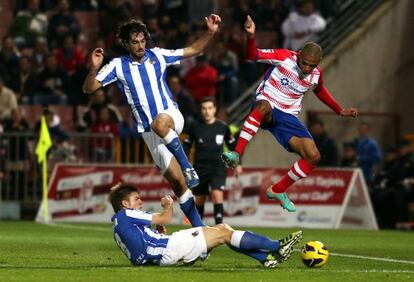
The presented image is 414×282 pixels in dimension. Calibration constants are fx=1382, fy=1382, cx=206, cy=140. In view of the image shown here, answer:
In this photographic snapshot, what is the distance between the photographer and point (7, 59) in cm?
2866

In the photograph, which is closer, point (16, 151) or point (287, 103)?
point (287, 103)

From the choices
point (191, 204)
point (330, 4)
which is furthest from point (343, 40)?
point (191, 204)

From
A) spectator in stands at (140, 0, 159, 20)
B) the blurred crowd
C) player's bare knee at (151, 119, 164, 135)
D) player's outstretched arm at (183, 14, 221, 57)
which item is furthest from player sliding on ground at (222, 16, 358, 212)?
spectator in stands at (140, 0, 159, 20)

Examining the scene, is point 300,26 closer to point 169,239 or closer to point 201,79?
point 201,79

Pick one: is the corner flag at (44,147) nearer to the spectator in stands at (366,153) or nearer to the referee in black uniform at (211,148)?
the referee in black uniform at (211,148)

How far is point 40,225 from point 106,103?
3.83 m

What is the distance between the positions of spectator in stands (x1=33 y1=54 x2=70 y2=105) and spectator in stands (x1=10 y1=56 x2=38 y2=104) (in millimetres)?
129

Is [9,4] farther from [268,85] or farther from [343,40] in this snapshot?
[268,85]

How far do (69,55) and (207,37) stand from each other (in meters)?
13.6

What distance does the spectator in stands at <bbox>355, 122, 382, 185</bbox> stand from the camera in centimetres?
2784

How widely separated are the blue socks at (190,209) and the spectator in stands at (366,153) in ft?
40.6

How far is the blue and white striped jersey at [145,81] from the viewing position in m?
16.0

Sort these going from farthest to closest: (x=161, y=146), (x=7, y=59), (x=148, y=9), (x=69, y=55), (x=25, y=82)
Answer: (x=148, y=9), (x=69, y=55), (x=7, y=59), (x=25, y=82), (x=161, y=146)

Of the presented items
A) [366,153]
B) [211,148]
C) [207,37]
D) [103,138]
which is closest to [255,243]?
[207,37]
